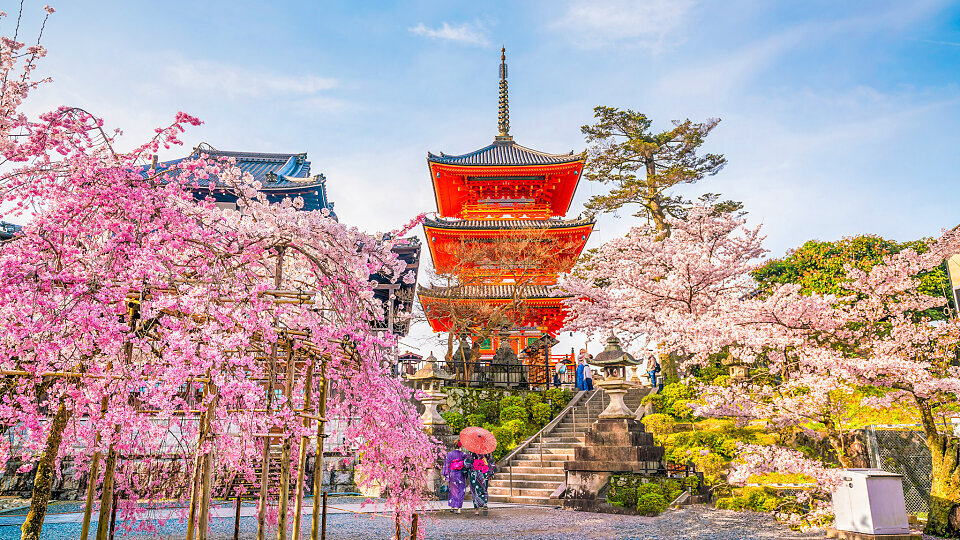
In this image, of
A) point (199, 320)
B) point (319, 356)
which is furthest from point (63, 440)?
point (319, 356)

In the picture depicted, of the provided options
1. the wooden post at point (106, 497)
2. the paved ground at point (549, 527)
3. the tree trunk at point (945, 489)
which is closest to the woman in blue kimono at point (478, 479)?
the paved ground at point (549, 527)

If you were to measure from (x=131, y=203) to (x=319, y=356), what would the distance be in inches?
75.1

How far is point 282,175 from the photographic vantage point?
90.4 feet

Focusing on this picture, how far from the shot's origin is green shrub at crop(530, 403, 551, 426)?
17672mm

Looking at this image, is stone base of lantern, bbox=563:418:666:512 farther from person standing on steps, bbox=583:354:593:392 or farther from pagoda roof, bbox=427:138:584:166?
pagoda roof, bbox=427:138:584:166

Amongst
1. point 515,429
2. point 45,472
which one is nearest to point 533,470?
point 515,429

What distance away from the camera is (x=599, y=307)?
21.3 m

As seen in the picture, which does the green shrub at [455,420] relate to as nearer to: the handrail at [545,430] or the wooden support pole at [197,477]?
the handrail at [545,430]

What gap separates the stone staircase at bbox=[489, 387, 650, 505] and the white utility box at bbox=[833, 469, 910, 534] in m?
5.96

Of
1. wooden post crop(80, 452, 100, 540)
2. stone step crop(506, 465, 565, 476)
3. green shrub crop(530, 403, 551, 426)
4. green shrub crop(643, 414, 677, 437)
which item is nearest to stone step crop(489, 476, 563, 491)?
stone step crop(506, 465, 565, 476)

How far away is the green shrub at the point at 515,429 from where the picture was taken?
16234mm

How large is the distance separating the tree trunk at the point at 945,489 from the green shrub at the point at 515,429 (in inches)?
389

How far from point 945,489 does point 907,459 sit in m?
2.16

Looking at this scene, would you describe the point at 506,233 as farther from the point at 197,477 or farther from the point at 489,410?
the point at 197,477
